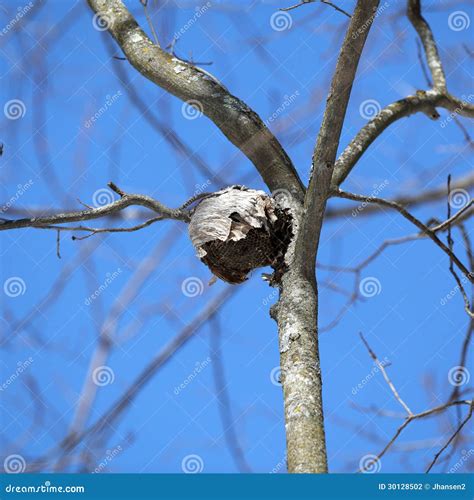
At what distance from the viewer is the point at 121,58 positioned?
13.4 ft

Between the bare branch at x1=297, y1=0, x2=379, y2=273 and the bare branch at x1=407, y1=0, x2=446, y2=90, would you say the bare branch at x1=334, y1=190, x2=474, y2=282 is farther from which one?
the bare branch at x1=407, y1=0, x2=446, y2=90

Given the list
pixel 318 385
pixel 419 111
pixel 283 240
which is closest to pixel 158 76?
pixel 283 240

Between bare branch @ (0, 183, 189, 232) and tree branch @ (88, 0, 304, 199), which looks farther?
tree branch @ (88, 0, 304, 199)

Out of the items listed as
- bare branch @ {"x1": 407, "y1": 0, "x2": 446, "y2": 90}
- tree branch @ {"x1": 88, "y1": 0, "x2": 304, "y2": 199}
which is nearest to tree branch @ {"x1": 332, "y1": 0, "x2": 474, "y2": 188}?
bare branch @ {"x1": 407, "y1": 0, "x2": 446, "y2": 90}

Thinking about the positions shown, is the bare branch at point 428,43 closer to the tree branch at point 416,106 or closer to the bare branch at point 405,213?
the tree branch at point 416,106

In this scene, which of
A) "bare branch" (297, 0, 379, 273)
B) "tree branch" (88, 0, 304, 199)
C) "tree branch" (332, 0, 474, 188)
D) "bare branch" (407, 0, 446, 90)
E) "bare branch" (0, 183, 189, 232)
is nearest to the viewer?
"bare branch" (297, 0, 379, 273)

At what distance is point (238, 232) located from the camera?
3459 millimetres

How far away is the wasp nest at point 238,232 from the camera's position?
337 cm

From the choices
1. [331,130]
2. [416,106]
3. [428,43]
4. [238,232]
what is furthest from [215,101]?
[428,43]

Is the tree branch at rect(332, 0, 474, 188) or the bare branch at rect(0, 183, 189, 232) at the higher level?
the tree branch at rect(332, 0, 474, 188)

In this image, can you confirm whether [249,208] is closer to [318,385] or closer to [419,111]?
[318,385]

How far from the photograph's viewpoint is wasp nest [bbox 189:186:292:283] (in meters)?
3.37

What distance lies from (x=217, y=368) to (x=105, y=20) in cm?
216

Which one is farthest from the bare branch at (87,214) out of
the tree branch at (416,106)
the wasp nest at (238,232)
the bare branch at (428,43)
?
the bare branch at (428,43)
